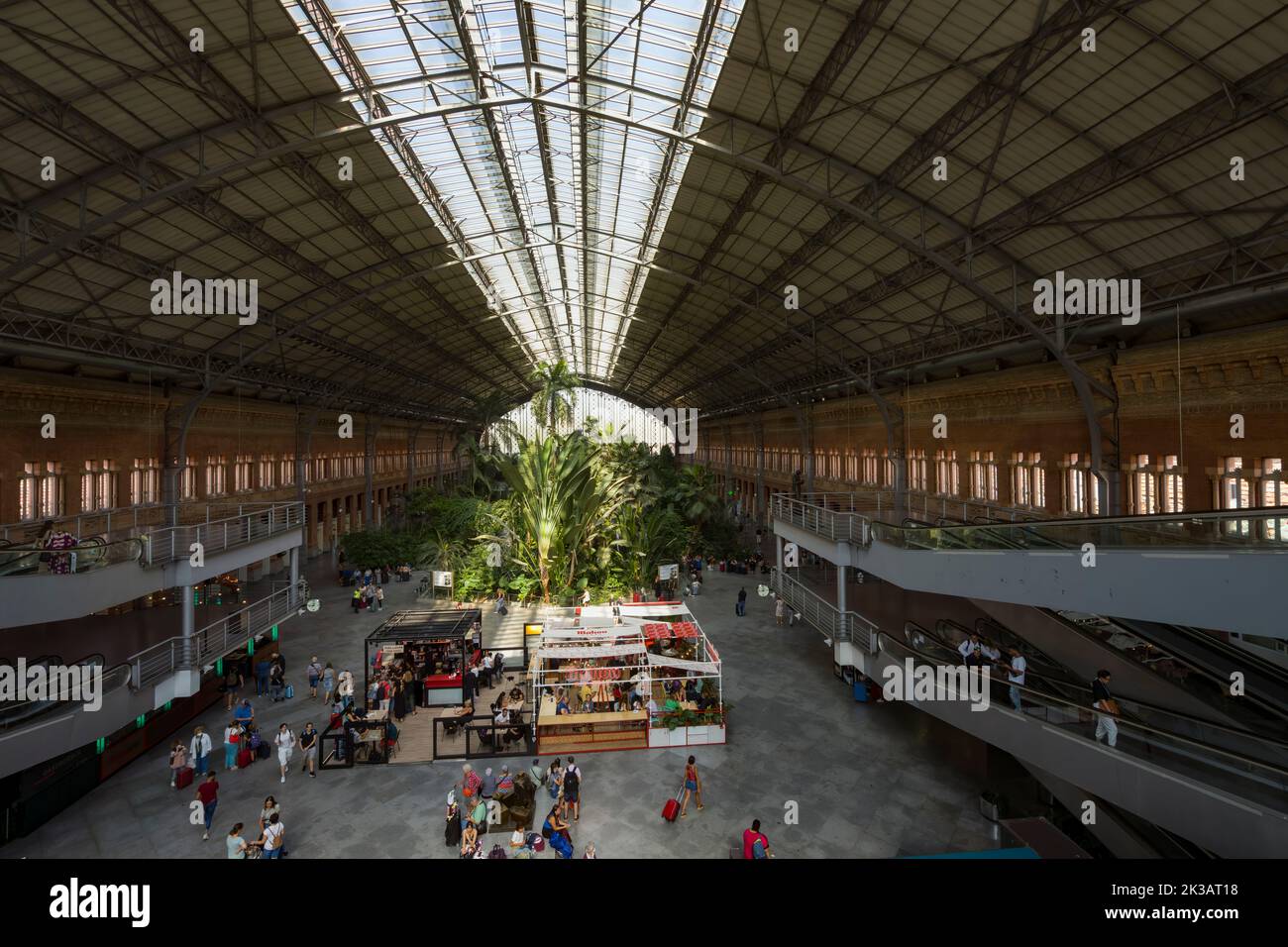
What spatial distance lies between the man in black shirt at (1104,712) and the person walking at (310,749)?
1451cm

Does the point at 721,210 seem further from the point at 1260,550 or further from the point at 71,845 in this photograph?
the point at 71,845

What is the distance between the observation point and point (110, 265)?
17.3 metres

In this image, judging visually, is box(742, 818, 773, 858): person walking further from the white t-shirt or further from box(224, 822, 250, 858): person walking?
box(224, 822, 250, 858): person walking

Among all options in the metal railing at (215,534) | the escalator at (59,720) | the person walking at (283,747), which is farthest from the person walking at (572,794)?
the metal railing at (215,534)

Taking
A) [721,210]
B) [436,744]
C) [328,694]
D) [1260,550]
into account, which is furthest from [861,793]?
[721,210]

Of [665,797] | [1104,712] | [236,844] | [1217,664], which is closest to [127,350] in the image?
[236,844]

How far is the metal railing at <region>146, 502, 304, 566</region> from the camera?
14.5 metres

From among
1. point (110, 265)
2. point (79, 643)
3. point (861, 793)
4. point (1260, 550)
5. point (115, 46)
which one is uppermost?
point (115, 46)

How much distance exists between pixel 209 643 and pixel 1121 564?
1793cm

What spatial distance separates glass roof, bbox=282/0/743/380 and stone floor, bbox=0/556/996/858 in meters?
14.3

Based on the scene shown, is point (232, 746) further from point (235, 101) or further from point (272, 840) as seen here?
point (235, 101)

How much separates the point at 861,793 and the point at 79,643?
57.6ft
